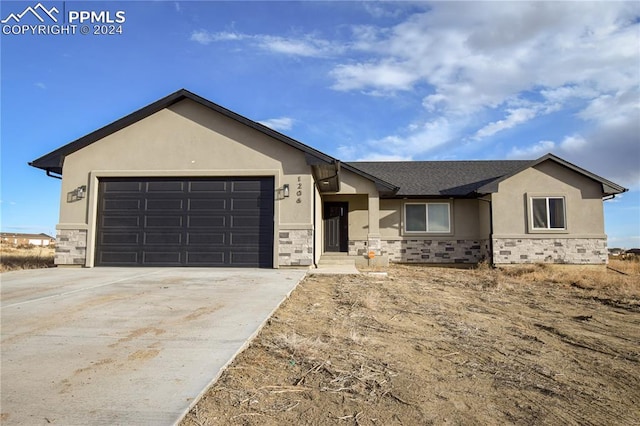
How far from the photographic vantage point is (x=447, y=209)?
1725 cm

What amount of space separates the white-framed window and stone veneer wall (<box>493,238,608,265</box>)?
0.56m

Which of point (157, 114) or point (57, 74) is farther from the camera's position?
point (157, 114)

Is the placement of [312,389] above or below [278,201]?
below

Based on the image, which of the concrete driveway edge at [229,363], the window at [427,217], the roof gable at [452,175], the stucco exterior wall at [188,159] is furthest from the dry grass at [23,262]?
the window at [427,217]

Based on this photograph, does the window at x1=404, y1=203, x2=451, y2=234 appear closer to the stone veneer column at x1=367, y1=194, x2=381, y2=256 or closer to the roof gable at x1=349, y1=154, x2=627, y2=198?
the roof gable at x1=349, y1=154, x2=627, y2=198

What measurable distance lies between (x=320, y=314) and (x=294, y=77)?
8.91 meters

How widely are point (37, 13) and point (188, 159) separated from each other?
5157mm

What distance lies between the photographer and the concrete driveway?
305 cm

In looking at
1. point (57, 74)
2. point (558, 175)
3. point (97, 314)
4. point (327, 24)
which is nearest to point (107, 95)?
point (57, 74)

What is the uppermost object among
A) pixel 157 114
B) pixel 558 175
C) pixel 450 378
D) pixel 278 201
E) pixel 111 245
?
pixel 157 114

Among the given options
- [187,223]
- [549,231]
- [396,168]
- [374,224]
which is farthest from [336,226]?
[549,231]

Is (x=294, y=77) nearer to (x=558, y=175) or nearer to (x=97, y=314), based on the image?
(x=97, y=314)

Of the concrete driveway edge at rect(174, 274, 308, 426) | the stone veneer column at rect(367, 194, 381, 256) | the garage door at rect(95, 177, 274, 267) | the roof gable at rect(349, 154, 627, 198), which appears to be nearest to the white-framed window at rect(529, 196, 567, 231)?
the roof gable at rect(349, 154, 627, 198)

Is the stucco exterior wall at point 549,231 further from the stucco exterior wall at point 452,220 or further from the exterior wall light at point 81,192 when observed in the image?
the exterior wall light at point 81,192
